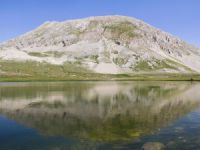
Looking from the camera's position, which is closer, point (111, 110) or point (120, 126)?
point (120, 126)

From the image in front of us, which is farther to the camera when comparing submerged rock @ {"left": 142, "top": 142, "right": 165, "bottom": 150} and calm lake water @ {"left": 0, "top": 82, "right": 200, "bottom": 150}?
calm lake water @ {"left": 0, "top": 82, "right": 200, "bottom": 150}

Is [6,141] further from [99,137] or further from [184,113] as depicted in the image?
[184,113]

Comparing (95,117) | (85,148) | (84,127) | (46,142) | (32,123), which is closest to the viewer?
(85,148)

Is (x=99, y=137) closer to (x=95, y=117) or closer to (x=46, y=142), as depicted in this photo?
(x=46, y=142)

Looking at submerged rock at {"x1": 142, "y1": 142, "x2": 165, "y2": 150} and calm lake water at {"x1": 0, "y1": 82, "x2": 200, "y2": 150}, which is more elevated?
submerged rock at {"x1": 142, "y1": 142, "x2": 165, "y2": 150}

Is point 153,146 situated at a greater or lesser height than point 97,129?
greater

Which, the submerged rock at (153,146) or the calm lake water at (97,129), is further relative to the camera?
the calm lake water at (97,129)

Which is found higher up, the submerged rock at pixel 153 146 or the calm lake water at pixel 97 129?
the submerged rock at pixel 153 146

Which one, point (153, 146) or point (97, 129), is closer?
point (153, 146)

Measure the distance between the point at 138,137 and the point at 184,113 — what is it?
78.7 feet

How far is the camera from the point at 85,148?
3112 centimetres

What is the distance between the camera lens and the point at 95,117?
172 ft

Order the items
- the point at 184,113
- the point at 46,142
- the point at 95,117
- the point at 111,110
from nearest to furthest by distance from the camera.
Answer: the point at 46,142 → the point at 95,117 → the point at 184,113 → the point at 111,110

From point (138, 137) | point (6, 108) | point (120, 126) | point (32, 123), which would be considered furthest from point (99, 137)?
point (6, 108)
